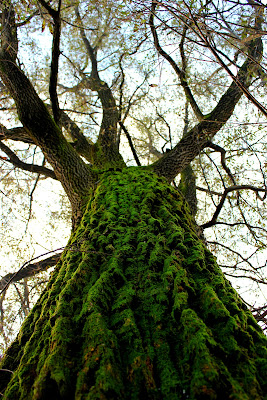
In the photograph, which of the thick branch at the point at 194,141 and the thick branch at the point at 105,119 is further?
the thick branch at the point at 105,119

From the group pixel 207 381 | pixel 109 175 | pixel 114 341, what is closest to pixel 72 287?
pixel 114 341

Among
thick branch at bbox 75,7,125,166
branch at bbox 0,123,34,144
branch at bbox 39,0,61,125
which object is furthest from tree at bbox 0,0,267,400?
branch at bbox 0,123,34,144

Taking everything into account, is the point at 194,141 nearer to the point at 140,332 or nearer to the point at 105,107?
the point at 105,107

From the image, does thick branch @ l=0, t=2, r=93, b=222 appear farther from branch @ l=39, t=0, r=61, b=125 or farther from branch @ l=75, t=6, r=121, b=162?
branch @ l=75, t=6, r=121, b=162

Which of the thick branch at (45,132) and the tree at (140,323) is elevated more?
the thick branch at (45,132)

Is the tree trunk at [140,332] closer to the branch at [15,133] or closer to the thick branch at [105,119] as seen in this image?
the thick branch at [105,119]

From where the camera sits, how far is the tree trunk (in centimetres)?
91

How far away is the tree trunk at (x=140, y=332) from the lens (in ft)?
3.00

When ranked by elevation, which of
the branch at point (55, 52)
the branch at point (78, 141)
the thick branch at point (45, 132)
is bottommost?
the thick branch at point (45, 132)

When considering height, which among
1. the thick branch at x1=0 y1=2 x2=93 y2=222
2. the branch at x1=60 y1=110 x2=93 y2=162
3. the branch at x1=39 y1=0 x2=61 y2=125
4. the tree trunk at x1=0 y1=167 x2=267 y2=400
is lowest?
the tree trunk at x1=0 y1=167 x2=267 y2=400

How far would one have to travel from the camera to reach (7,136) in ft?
13.8

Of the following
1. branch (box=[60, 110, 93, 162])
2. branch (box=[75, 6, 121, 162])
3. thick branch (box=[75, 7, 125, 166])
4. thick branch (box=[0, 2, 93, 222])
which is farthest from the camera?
branch (box=[60, 110, 93, 162])

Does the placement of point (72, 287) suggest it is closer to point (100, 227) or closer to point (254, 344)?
point (100, 227)

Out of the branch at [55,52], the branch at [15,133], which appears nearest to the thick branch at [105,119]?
the branch at [55,52]
